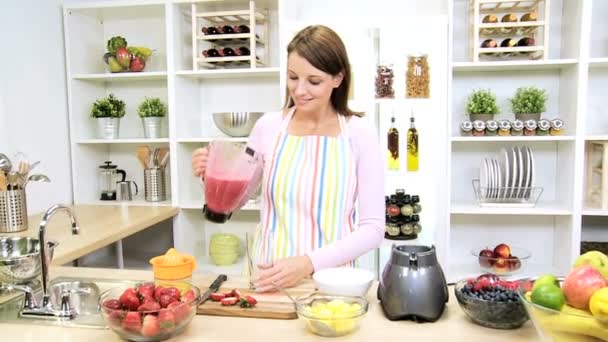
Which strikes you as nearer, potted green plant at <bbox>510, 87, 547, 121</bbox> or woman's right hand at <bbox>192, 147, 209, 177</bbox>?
woman's right hand at <bbox>192, 147, 209, 177</bbox>

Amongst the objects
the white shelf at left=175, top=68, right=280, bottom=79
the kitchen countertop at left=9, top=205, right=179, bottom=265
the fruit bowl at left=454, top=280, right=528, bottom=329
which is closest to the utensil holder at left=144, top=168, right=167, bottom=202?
the kitchen countertop at left=9, top=205, right=179, bottom=265

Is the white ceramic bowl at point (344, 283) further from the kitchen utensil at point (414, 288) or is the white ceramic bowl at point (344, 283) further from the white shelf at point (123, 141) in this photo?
the white shelf at point (123, 141)

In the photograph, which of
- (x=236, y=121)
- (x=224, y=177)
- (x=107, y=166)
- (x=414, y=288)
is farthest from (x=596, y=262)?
(x=107, y=166)

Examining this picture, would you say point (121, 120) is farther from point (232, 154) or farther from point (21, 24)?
point (232, 154)

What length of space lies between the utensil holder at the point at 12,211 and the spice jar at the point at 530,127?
2358 mm

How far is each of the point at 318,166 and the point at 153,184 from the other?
5.54 ft

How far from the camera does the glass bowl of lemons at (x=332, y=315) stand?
1082 mm

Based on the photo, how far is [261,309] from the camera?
1223 millimetres

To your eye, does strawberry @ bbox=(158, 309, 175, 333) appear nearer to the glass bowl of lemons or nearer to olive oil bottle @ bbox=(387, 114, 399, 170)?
the glass bowl of lemons

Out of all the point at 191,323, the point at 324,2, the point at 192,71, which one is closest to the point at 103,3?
the point at 192,71

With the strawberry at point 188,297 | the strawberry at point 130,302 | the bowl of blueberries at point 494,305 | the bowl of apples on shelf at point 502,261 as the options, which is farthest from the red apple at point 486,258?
A: the strawberry at point 130,302

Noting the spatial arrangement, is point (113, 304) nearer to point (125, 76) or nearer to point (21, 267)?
point (21, 267)

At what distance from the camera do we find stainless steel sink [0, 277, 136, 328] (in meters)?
1.24

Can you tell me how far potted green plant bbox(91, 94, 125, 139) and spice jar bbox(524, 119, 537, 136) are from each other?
2245 millimetres
